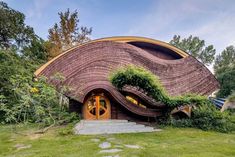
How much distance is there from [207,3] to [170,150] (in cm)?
969

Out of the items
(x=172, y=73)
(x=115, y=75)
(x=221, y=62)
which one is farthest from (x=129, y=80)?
(x=221, y=62)

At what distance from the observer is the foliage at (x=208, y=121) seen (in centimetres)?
886

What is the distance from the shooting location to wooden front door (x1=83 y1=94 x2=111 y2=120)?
9992 millimetres

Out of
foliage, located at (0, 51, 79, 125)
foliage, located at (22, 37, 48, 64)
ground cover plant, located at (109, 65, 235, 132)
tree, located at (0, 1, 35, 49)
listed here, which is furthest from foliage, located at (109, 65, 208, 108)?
tree, located at (0, 1, 35, 49)

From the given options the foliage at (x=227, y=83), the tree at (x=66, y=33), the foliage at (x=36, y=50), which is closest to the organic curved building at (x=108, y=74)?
the foliage at (x=36, y=50)

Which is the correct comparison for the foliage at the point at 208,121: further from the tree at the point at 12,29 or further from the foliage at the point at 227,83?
the tree at the point at 12,29

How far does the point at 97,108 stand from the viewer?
1000 centimetres

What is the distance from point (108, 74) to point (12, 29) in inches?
450

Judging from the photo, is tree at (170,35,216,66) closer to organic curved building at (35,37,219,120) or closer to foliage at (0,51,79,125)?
organic curved building at (35,37,219,120)

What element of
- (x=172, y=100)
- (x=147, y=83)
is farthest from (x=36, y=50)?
(x=172, y=100)

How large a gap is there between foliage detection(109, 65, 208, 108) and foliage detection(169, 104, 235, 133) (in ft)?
1.80

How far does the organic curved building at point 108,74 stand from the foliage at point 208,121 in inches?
49.4

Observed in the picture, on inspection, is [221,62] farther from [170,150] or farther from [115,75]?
[170,150]

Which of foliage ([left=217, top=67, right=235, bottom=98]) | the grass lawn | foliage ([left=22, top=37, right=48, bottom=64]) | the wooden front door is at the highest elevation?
foliage ([left=22, top=37, right=48, bottom=64])
